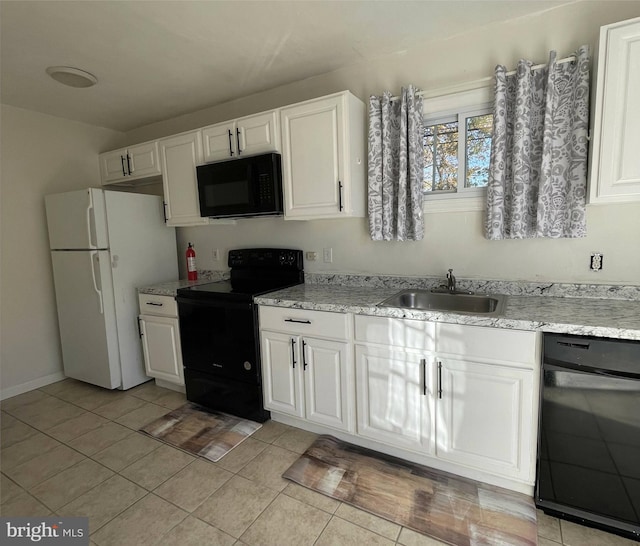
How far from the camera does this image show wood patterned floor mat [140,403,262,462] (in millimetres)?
2199

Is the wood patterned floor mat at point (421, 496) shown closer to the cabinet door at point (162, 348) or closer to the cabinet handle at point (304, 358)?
the cabinet handle at point (304, 358)

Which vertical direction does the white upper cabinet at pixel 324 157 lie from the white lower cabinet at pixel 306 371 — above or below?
above

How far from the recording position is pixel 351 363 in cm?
202

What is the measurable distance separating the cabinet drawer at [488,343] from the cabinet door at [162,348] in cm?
203

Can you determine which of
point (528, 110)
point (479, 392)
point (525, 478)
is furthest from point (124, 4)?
point (525, 478)

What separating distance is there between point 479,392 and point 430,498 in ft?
1.90

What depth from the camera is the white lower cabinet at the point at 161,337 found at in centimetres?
279

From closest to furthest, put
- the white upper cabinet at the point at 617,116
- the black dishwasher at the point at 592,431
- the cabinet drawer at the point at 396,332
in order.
A: 1. the black dishwasher at the point at 592,431
2. the white upper cabinet at the point at 617,116
3. the cabinet drawer at the point at 396,332

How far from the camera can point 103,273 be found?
9.31 feet

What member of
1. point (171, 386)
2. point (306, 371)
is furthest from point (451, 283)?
point (171, 386)

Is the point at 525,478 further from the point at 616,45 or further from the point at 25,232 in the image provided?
the point at 25,232

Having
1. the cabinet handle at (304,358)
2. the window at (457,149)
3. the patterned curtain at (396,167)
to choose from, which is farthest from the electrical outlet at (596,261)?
the cabinet handle at (304,358)

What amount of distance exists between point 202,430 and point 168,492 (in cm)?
56

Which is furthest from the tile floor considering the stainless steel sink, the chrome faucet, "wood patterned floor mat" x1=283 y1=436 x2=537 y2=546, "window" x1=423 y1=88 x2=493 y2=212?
"window" x1=423 y1=88 x2=493 y2=212
